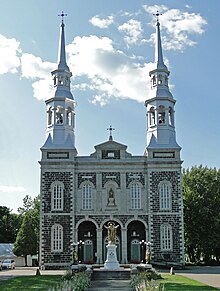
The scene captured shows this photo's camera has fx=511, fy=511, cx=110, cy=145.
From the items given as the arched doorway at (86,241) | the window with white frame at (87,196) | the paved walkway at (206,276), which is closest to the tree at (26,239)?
the arched doorway at (86,241)

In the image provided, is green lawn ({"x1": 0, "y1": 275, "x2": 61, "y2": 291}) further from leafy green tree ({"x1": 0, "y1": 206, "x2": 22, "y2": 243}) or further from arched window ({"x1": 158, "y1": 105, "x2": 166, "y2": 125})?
leafy green tree ({"x1": 0, "y1": 206, "x2": 22, "y2": 243})

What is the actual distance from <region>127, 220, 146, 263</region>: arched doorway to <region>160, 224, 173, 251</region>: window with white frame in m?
1.78

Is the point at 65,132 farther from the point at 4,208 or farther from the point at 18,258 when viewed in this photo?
the point at 4,208

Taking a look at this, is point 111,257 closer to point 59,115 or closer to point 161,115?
point 161,115

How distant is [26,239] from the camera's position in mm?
65125

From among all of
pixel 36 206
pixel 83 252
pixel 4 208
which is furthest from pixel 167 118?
pixel 4 208

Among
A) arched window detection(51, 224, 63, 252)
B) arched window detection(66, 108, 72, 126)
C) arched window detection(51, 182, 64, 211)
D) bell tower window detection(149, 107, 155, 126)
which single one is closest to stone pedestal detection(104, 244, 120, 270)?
arched window detection(51, 224, 63, 252)

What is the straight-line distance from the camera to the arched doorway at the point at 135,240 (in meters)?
47.7

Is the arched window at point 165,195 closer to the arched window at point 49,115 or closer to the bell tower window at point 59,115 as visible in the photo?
the bell tower window at point 59,115

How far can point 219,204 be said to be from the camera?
55312 mm

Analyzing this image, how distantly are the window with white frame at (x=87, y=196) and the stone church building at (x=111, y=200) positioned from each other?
0.10 m

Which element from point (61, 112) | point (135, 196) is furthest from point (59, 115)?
point (135, 196)

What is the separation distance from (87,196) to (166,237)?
8.36 metres

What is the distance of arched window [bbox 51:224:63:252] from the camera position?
47250 millimetres
